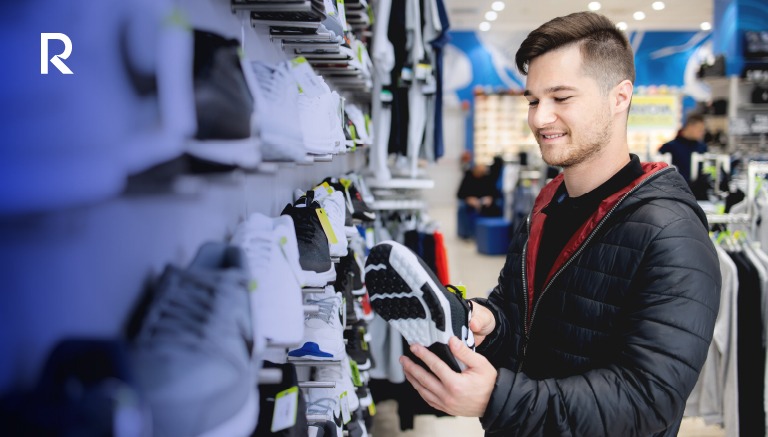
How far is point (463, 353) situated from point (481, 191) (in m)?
8.83

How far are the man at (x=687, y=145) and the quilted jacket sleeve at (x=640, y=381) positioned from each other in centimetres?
567

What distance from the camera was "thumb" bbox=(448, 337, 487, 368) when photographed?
1.16 metres

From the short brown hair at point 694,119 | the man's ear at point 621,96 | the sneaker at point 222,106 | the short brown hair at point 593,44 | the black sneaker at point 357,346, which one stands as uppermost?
the short brown hair at point 694,119

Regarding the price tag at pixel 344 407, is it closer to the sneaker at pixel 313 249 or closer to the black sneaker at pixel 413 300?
the sneaker at pixel 313 249

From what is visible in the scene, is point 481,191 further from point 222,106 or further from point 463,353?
point 222,106

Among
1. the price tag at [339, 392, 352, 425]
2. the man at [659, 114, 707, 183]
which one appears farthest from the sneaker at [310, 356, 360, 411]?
the man at [659, 114, 707, 183]

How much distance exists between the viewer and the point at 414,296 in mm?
1193

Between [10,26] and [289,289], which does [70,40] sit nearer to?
[10,26]

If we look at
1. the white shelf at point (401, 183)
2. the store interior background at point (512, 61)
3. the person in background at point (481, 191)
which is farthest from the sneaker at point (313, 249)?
the store interior background at point (512, 61)

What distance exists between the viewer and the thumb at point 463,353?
3.80ft

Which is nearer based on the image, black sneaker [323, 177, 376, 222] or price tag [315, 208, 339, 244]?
price tag [315, 208, 339, 244]

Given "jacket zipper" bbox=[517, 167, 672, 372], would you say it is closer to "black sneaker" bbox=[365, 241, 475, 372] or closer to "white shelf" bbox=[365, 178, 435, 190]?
"black sneaker" bbox=[365, 241, 475, 372]

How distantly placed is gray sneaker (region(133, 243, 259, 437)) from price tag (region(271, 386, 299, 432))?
0.36 m

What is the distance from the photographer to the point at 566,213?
1.64 metres
